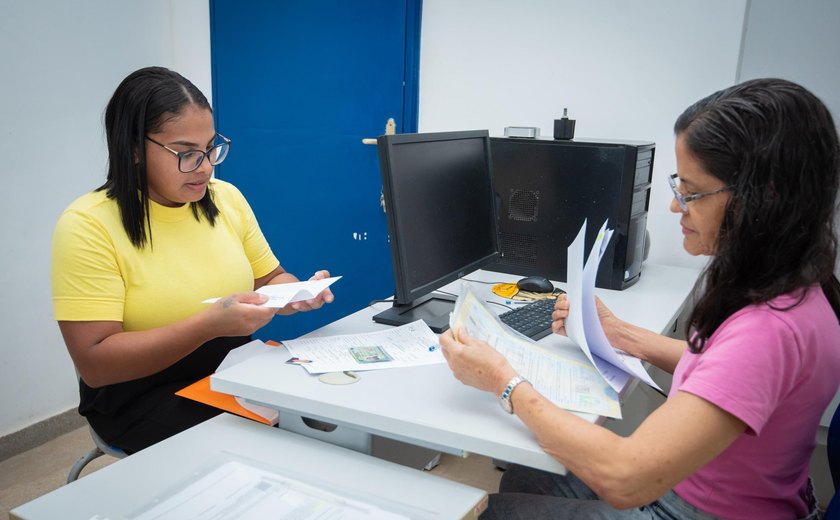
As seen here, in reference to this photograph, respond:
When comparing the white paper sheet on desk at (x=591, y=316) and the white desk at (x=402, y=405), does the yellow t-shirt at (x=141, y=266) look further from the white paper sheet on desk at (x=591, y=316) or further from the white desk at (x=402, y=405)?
the white paper sheet on desk at (x=591, y=316)

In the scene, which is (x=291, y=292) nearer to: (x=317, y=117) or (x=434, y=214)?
(x=434, y=214)

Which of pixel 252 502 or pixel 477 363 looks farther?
pixel 477 363

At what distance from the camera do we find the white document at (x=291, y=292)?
1.28m

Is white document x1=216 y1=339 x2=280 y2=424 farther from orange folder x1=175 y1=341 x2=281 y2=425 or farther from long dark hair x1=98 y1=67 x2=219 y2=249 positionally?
long dark hair x1=98 y1=67 x2=219 y2=249

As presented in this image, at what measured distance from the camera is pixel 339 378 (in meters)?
1.15

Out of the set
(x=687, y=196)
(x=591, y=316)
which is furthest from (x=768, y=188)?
(x=591, y=316)

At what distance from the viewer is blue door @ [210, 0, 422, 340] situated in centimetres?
257

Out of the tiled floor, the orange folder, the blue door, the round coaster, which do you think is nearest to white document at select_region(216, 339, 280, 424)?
the orange folder

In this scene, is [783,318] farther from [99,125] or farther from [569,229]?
[99,125]

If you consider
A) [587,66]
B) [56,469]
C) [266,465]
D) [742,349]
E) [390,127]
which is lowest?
[56,469]

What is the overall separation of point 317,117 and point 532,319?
→ 1.64m

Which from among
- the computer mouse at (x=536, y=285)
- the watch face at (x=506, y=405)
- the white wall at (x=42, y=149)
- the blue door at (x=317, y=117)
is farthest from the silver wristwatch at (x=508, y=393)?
the white wall at (x=42, y=149)

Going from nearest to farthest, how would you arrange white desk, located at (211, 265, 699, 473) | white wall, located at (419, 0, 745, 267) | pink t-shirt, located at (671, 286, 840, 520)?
1. pink t-shirt, located at (671, 286, 840, 520)
2. white desk, located at (211, 265, 699, 473)
3. white wall, located at (419, 0, 745, 267)

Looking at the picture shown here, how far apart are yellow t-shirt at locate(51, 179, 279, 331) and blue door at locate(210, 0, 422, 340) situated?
A: 3.52 feet
